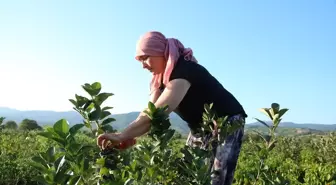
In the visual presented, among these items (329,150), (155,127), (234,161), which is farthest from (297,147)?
(155,127)

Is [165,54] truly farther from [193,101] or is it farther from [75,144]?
[75,144]

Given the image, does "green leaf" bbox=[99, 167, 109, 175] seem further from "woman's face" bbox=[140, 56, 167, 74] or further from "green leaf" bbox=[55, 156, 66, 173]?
"woman's face" bbox=[140, 56, 167, 74]

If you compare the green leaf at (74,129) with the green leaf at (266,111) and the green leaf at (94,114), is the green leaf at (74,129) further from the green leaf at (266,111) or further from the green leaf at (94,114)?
the green leaf at (266,111)

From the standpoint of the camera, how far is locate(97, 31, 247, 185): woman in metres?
2.44

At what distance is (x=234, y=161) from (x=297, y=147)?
1084cm

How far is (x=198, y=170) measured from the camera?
147cm

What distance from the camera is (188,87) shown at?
2434 mm

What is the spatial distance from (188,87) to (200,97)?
19 centimetres

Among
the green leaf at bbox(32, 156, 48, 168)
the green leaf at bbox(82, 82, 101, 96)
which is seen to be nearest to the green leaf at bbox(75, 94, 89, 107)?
the green leaf at bbox(82, 82, 101, 96)

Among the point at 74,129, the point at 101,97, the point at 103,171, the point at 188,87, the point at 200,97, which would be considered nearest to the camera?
the point at 74,129

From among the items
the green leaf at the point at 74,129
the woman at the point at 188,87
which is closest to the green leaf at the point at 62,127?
the green leaf at the point at 74,129

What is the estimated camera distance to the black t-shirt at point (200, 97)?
2500mm

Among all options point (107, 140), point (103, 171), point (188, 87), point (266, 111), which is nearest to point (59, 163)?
point (103, 171)

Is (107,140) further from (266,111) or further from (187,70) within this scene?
(187,70)
